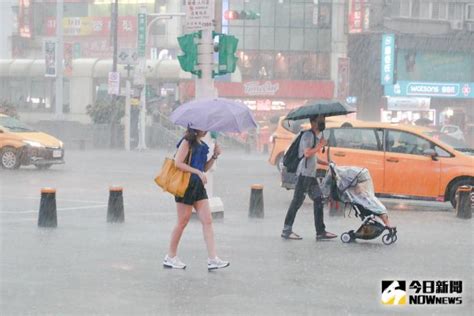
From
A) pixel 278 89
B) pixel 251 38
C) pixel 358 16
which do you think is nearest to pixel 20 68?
pixel 251 38

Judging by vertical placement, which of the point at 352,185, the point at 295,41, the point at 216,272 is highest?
the point at 295,41

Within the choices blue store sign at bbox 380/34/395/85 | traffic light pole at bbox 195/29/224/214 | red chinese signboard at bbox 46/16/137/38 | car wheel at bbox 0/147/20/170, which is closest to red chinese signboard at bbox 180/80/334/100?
blue store sign at bbox 380/34/395/85

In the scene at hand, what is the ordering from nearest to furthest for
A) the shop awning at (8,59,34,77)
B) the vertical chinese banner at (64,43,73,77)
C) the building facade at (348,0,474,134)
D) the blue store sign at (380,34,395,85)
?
the vertical chinese banner at (64,43,73,77) → the blue store sign at (380,34,395,85) → the building facade at (348,0,474,134) → the shop awning at (8,59,34,77)

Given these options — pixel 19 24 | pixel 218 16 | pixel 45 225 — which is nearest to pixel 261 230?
pixel 45 225

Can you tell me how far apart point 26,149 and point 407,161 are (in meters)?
12.0

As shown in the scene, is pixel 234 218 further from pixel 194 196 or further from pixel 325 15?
pixel 325 15

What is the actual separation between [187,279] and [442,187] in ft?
28.1

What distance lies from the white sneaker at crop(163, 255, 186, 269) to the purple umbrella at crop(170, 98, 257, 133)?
4.69 ft

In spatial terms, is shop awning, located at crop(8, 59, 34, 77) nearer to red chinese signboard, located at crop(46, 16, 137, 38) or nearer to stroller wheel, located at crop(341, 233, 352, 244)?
red chinese signboard, located at crop(46, 16, 137, 38)

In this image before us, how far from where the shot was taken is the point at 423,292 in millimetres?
8797

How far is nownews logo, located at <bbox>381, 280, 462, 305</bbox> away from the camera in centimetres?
843

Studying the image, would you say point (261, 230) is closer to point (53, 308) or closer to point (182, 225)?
point (182, 225)

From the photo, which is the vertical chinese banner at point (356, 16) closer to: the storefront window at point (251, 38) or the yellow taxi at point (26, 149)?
the storefront window at point (251, 38)

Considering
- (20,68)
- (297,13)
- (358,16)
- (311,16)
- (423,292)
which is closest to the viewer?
(423,292)
